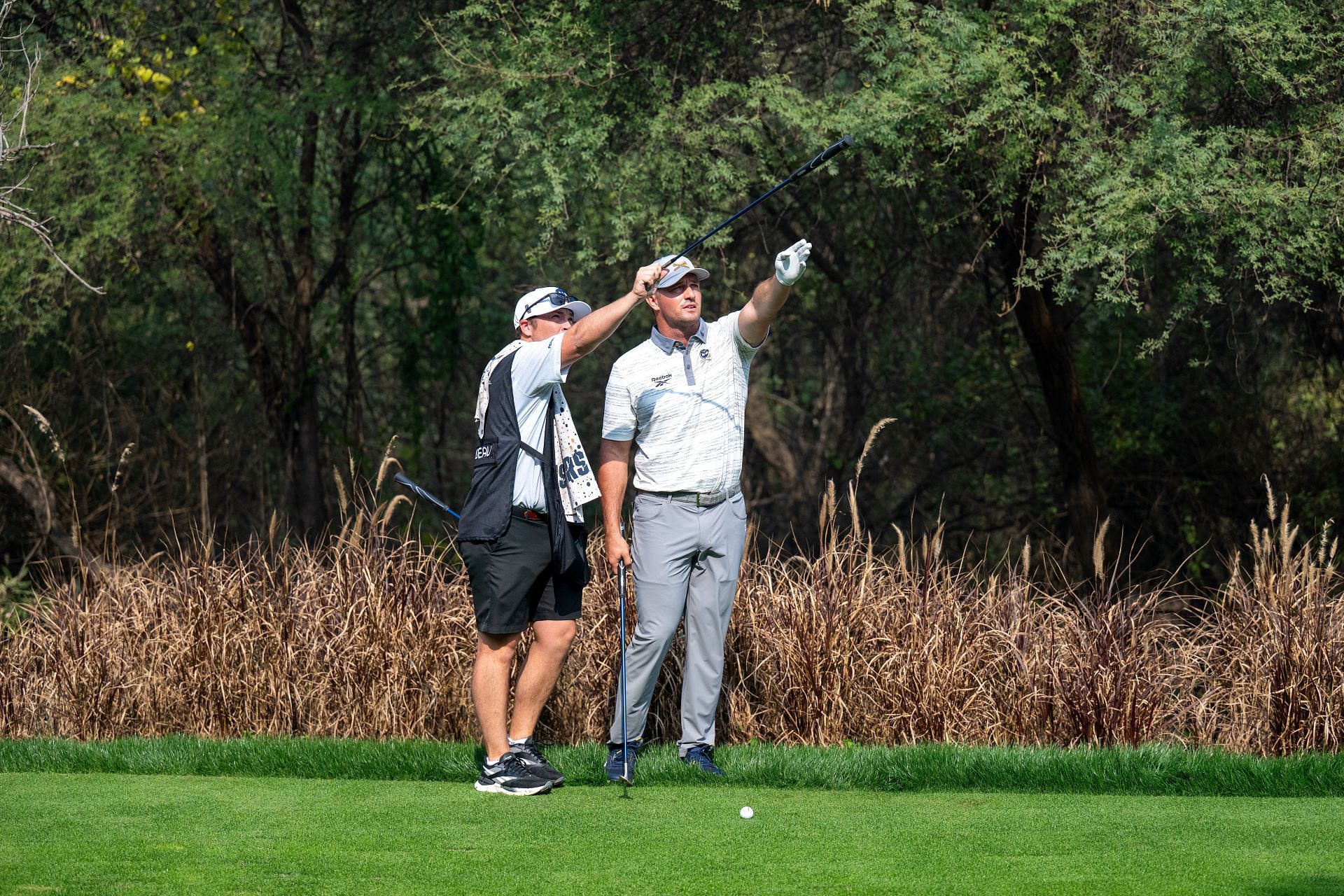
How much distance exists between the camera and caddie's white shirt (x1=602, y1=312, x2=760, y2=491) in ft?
19.0

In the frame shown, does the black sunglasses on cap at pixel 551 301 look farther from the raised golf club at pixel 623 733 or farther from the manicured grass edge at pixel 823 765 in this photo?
the manicured grass edge at pixel 823 765

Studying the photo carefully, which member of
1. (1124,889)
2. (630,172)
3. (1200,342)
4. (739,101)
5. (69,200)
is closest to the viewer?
(1124,889)

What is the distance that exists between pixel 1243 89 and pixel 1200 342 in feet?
12.5

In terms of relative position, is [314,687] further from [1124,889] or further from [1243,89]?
[1243,89]

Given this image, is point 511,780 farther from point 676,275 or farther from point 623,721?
point 676,275

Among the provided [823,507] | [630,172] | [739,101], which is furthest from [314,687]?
[739,101]

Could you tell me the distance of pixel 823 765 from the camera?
5703mm

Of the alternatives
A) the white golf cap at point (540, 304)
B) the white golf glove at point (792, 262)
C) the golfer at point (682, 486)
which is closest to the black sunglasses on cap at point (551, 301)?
the white golf cap at point (540, 304)

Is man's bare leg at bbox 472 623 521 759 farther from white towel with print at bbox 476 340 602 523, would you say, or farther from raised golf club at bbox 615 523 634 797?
white towel with print at bbox 476 340 602 523

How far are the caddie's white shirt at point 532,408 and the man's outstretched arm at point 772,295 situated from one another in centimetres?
77

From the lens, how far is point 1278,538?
21.8ft

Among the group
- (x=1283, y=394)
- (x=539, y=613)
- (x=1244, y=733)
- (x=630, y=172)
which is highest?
(x=630, y=172)

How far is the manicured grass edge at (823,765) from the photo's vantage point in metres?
5.48

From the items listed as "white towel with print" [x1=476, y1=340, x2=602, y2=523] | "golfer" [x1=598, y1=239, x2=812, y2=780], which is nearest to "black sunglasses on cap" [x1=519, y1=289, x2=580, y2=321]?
"white towel with print" [x1=476, y1=340, x2=602, y2=523]
